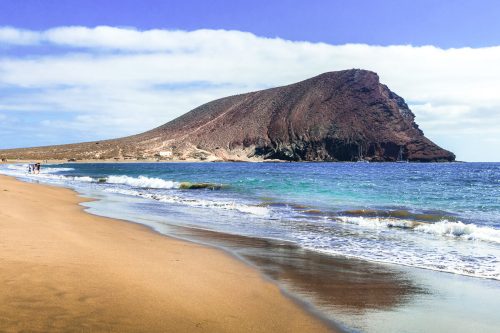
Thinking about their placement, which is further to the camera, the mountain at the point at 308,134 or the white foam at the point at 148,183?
the mountain at the point at 308,134

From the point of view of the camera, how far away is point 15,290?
5.65m

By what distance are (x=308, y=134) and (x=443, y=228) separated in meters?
141

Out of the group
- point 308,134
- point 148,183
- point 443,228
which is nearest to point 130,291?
point 443,228

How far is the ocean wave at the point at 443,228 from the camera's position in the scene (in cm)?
1457

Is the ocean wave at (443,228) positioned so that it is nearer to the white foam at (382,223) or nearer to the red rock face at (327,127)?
the white foam at (382,223)

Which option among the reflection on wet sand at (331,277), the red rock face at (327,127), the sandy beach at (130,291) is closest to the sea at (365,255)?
the reflection on wet sand at (331,277)

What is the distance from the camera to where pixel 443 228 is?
15828mm

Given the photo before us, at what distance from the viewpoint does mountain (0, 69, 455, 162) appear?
151000 millimetres

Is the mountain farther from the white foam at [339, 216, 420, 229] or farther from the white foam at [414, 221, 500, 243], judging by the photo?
the white foam at [414, 221, 500, 243]

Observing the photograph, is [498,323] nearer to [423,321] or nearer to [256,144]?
[423,321]

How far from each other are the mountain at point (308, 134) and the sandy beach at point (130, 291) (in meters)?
141

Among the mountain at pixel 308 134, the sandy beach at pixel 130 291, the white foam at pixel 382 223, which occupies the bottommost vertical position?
the white foam at pixel 382 223

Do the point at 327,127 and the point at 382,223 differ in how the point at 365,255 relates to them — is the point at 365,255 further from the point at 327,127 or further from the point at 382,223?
the point at 327,127

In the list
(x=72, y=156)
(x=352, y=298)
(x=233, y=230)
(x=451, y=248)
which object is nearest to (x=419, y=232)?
(x=451, y=248)
